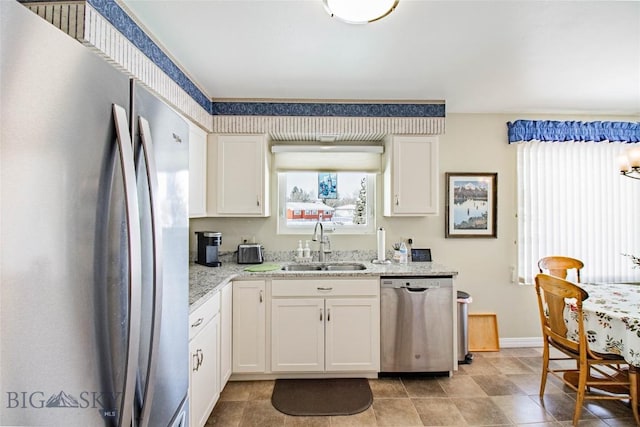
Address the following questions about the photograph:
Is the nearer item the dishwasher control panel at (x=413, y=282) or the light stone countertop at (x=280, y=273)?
the light stone countertop at (x=280, y=273)

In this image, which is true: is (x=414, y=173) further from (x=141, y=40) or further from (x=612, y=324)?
(x=141, y=40)

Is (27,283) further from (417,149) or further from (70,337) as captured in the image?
(417,149)

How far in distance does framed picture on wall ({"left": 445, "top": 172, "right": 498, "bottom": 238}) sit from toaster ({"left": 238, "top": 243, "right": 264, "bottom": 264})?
1.96 meters

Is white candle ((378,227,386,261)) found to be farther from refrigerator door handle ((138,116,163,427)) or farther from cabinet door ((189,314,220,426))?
refrigerator door handle ((138,116,163,427))

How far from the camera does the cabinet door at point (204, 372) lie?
1751mm

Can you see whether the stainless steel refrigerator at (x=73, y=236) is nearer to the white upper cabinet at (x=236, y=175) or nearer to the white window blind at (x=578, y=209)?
the white upper cabinet at (x=236, y=175)

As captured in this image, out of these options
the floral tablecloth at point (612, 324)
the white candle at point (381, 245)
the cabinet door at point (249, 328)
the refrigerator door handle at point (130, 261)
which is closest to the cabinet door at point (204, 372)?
the cabinet door at point (249, 328)

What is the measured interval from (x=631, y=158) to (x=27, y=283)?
3.33m

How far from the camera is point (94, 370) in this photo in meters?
0.69

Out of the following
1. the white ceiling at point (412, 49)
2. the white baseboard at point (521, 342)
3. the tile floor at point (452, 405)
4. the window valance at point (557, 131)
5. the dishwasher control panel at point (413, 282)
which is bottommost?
the tile floor at point (452, 405)

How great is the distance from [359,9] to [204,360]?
83.4 inches

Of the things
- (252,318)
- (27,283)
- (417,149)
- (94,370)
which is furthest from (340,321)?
(27,283)

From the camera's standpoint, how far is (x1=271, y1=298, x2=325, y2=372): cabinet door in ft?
8.63

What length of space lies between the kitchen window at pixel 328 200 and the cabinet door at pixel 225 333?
3.65ft
